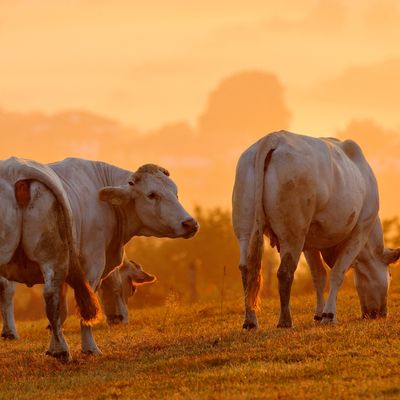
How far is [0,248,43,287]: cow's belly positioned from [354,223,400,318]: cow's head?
6424mm

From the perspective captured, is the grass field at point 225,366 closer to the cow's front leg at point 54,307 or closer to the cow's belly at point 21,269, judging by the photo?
the cow's front leg at point 54,307

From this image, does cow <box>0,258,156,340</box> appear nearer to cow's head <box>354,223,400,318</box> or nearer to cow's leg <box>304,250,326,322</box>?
cow's leg <box>304,250,326,322</box>

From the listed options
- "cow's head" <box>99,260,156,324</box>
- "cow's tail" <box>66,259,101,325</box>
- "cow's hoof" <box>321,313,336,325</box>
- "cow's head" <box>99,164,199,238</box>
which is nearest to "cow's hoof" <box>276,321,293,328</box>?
"cow's hoof" <box>321,313,336,325</box>

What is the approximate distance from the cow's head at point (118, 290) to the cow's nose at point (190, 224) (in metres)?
6.29

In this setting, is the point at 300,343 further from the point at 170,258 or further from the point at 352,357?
the point at 170,258

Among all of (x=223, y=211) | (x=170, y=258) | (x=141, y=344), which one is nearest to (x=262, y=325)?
(x=141, y=344)

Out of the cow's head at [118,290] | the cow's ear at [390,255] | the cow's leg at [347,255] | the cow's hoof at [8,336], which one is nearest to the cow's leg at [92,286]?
the cow's leg at [347,255]

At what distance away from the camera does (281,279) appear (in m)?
16.7

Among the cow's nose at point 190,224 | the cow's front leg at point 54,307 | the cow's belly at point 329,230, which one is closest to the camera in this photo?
the cow's front leg at point 54,307

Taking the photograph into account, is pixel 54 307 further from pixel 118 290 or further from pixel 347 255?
pixel 118 290

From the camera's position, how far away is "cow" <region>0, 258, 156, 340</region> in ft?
65.3

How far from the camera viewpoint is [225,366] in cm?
1324

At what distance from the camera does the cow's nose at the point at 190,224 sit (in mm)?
15867

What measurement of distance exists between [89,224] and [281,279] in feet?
9.57
